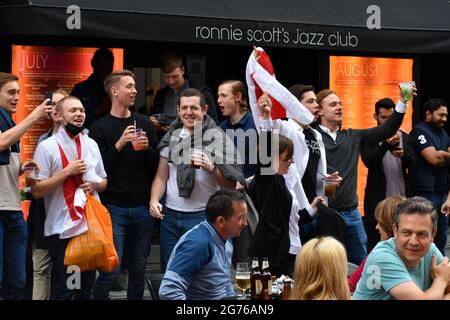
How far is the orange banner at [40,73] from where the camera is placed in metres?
10.2

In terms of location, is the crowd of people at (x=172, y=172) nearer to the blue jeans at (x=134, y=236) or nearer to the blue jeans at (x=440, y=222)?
the blue jeans at (x=134, y=236)

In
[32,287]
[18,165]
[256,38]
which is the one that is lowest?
[32,287]

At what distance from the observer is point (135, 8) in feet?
33.5

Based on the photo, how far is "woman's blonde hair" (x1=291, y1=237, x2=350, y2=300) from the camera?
5492mm

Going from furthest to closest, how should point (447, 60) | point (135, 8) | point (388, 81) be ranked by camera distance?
point (447, 60) < point (388, 81) < point (135, 8)

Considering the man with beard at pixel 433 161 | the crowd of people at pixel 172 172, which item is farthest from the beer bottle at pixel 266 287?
the man with beard at pixel 433 161

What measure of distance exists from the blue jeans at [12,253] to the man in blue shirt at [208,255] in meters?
2.02

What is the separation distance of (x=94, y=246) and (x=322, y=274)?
3.06 metres

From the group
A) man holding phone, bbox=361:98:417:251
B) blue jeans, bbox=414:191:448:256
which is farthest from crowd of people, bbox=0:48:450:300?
blue jeans, bbox=414:191:448:256

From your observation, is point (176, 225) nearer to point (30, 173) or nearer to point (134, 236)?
point (134, 236)

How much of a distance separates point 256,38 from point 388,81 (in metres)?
2.38

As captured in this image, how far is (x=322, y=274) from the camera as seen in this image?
5492 millimetres
